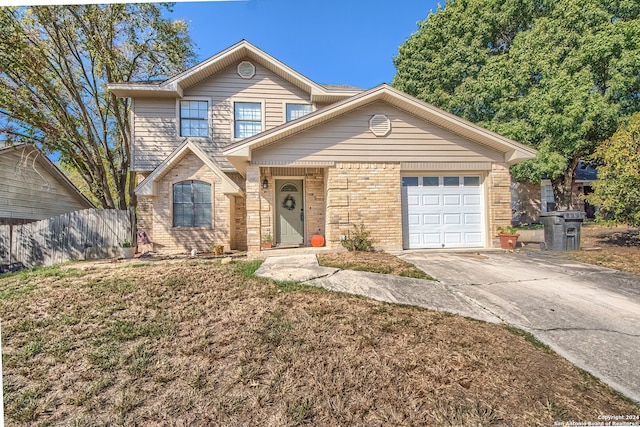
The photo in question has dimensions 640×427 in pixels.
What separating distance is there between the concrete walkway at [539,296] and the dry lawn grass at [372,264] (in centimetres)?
27

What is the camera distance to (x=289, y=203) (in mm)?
10195

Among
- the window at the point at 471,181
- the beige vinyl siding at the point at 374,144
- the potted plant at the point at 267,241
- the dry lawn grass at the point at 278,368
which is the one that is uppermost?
the beige vinyl siding at the point at 374,144

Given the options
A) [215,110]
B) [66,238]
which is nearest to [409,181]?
[215,110]

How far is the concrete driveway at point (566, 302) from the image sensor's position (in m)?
2.65

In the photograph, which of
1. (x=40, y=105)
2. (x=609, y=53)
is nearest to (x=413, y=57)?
(x=609, y=53)

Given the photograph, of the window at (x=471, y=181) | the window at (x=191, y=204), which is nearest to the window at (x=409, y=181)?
the window at (x=471, y=181)

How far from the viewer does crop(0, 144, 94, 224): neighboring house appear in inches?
404

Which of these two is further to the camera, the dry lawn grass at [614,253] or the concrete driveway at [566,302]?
the dry lawn grass at [614,253]

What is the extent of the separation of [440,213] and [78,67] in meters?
16.4

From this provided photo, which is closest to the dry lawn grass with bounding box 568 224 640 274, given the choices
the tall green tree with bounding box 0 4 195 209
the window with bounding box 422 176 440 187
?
the window with bounding box 422 176 440 187

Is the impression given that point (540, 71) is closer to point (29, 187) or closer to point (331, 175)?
point (331, 175)

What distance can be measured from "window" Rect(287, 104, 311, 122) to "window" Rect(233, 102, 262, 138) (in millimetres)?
1153

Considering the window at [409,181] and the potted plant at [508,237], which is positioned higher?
the window at [409,181]

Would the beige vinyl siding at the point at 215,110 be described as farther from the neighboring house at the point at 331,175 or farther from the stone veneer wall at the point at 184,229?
the stone veneer wall at the point at 184,229
